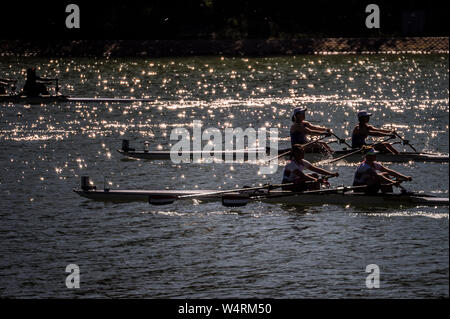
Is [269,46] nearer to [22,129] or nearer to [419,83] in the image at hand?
[419,83]

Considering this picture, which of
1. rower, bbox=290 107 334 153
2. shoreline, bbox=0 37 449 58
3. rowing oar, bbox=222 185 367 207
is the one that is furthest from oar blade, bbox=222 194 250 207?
shoreline, bbox=0 37 449 58

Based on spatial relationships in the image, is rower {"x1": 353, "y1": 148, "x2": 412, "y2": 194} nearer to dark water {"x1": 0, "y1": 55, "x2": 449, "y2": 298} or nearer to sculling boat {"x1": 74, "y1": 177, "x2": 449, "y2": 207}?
sculling boat {"x1": 74, "y1": 177, "x2": 449, "y2": 207}

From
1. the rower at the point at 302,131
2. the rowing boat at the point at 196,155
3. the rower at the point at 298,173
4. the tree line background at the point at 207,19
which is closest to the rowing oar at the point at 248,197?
the rower at the point at 298,173

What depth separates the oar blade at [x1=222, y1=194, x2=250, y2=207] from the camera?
1281 inches

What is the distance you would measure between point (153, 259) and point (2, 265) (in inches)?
156

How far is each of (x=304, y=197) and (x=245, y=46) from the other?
8096cm

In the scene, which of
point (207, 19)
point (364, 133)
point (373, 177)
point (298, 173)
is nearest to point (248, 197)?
point (298, 173)

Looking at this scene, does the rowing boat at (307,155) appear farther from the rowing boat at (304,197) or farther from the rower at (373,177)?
the rower at (373,177)

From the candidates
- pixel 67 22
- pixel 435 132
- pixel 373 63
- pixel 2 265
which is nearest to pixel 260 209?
pixel 2 265

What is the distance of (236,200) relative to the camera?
32.5 meters

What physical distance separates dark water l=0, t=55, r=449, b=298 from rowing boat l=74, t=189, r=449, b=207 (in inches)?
12.8

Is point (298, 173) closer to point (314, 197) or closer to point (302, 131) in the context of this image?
point (314, 197)

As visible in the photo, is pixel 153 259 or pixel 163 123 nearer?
pixel 153 259

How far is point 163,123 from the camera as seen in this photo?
60.9 meters
